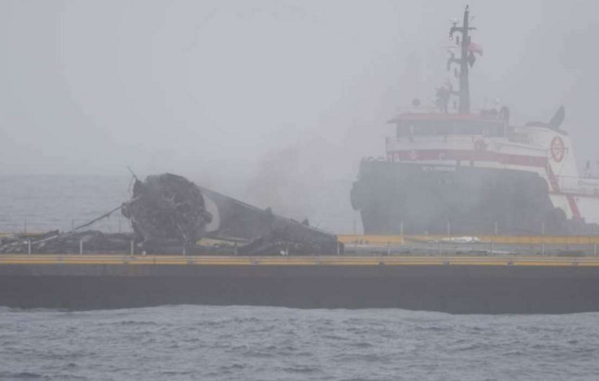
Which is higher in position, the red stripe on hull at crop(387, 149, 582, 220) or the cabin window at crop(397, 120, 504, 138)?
the cabin window at crop(397, 120, 504, 138)

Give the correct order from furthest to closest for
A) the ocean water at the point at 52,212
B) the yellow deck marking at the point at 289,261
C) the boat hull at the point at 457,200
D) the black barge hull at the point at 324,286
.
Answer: the ocean water at the point at 52,212 < the boat hull at the point at 457,200 < the yellow deck marking at the point at 289,261 < the black barge hull at the point at 324,286

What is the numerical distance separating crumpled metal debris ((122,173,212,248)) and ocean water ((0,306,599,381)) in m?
3.17

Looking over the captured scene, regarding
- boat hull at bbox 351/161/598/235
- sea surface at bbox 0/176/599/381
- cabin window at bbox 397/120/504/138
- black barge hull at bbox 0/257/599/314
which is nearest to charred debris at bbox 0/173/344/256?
black barge hull at bbox 0/257/599/314

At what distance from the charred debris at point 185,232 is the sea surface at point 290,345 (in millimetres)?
2779

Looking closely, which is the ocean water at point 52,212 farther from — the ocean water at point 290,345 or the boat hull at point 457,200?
the ocean water at point 290,345

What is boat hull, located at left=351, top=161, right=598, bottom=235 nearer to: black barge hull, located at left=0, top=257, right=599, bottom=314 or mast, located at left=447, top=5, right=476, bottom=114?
mast, located at left=447, top=5, right=476, bottom=114

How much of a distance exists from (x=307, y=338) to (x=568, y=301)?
10.5 meters

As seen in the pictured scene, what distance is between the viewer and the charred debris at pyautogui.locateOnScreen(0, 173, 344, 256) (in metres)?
41.9

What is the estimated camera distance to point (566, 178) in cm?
6588

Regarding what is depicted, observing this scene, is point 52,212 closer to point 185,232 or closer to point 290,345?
point 185,232

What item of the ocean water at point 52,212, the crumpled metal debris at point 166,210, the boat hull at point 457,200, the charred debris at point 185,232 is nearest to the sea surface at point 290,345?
the charred debris at point 185,232

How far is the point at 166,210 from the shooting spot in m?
41.8

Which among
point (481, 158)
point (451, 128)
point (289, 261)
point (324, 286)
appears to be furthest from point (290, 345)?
point (451, 128)

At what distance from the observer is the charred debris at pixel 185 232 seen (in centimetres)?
4194
